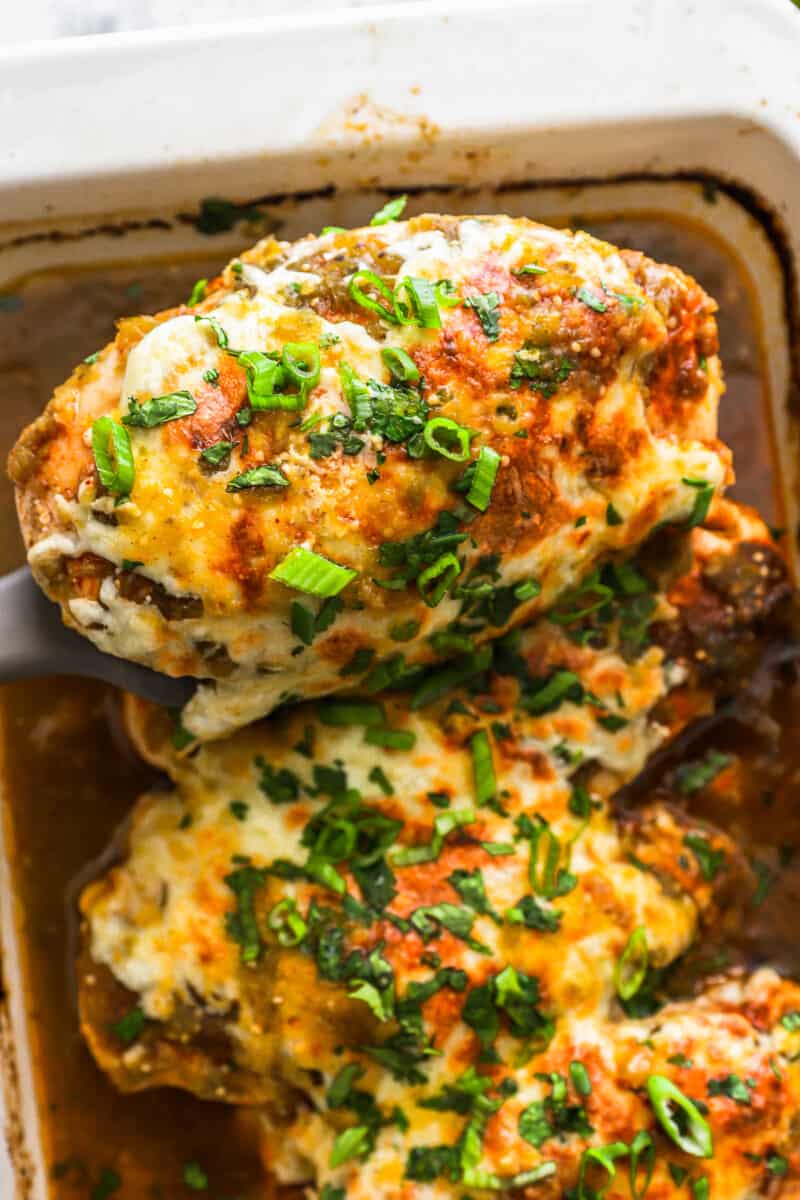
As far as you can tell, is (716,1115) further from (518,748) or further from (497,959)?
(518,748)

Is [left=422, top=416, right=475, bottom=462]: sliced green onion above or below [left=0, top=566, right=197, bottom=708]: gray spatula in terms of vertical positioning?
above

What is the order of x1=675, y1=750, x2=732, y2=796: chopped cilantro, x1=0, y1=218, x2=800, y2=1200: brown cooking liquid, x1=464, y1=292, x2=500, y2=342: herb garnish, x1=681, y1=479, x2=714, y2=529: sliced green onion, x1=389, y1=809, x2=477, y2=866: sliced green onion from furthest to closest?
x1=675, y1=750, x2=732, y2=796: chopped cilantro
x1=0, y1=218, x2=800, y2=1200: brown cooking liquid
x1=389, y1=809, x2=477, y2=866: sliced green onion
x1=681, y1=479, x2=714, y2=529: sliced green onion
x1=464, y1=292, x2=500, y2=342: herb garnish

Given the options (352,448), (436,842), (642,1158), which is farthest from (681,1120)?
(352,448)

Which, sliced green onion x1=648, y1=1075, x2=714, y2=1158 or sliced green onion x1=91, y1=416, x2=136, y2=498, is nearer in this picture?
sliced green onion x1=91, y1=416, x2=136, y2=498

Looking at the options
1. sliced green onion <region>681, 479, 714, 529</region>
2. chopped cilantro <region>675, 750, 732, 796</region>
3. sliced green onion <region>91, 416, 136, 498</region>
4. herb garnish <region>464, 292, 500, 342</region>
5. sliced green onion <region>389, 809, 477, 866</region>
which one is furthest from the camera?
chopped cilantro <region>675, 750, 732, 796</region>

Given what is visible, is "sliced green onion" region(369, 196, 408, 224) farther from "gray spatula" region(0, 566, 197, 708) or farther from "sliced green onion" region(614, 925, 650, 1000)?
"sliced green onion" region(614, 925, 650, 1000)

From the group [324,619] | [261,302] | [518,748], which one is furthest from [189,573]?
[518,748]

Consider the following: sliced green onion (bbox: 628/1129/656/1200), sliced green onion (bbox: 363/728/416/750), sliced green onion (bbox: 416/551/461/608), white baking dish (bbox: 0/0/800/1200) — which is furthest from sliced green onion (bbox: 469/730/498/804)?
white baking dish (bbox: 0/0/800/1200)
